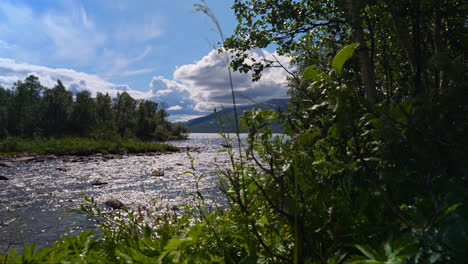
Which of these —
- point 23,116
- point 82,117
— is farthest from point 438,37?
point 82,117

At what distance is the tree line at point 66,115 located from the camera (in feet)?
165

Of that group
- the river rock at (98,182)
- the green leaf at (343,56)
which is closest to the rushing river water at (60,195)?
the river rock at (98,182)

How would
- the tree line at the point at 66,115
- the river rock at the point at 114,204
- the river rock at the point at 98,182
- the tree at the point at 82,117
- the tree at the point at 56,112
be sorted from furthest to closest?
the tree at the point at 82,117 → the tree at the point at 56,112 → the tree line at the point at 66,115 → the river rock at the point at 98,182 → the river rock at the point at 114,204

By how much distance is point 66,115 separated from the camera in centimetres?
6041

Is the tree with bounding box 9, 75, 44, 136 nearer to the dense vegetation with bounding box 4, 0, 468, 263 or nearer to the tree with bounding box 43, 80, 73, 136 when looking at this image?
the tree with bounding box 43, 80, 73, 136

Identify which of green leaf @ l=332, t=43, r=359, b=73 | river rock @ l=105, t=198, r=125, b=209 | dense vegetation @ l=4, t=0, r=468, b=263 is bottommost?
river rock @ l=105, t=198, r=125, b=209

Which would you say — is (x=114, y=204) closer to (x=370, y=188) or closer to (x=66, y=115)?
(x=370, y=188)

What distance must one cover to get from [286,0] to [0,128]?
63590 millimetres

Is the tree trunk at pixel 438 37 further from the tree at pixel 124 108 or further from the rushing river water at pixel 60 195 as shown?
the tree at pixel 124 108

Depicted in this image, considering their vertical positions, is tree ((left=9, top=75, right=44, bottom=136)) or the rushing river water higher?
tree ((left=9, top=75, right=44, bottom=136))

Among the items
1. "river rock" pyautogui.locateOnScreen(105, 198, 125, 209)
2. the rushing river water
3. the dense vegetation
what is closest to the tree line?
the rushing river water

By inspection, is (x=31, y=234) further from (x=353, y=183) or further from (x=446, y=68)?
(x=446, y=68)

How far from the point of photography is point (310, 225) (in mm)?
1535

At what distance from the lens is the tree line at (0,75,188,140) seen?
50.4 metres
